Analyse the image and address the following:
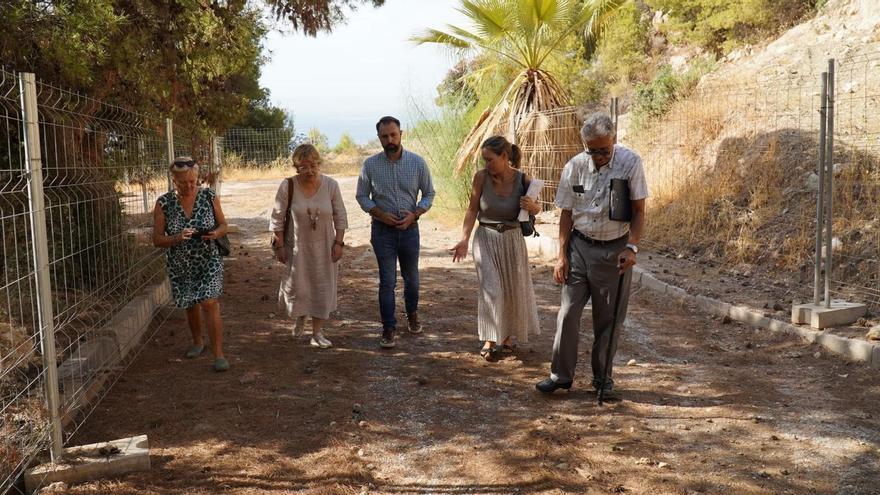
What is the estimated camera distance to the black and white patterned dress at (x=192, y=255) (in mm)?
5816

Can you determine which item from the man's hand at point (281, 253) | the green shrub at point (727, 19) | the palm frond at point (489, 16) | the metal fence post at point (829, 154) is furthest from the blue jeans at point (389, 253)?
the green shrub at point (727, 19)

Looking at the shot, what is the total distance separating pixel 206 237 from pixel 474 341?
253 centimetres

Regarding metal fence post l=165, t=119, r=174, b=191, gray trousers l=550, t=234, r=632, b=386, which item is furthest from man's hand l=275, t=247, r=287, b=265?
gray trousers l=550, t=234, r=632, b=386

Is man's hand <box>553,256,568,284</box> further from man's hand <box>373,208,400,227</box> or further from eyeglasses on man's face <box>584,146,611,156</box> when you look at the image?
man's hand <box>373,208,400,227</box>

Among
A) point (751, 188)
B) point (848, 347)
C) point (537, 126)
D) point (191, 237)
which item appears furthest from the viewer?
point (537, 126)

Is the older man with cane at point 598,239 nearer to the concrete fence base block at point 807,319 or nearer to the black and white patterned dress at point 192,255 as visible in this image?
the concrete fence base block at point 807,319

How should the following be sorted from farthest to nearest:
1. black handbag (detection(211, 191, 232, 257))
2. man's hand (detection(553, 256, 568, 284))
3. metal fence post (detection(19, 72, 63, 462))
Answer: black handbag (detection(211, 191, 232, 257)) → man's hand (detection(553, 256, 568, 284)) → metal fence post (detection(19, 72, 63, 462))

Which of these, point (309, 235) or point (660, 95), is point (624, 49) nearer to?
point (660, 95)

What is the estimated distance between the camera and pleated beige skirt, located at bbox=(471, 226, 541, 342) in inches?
239

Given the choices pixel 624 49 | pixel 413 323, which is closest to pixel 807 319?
pixel 413 323

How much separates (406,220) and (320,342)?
4.34 feet

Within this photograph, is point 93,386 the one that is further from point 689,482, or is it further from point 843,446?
point 843,446

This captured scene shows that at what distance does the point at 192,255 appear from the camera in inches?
230

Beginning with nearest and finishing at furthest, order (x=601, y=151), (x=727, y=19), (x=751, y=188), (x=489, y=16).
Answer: (x=601, y=151), (x=751, y=188), (x=489, y=16), (x=727, y=19)
